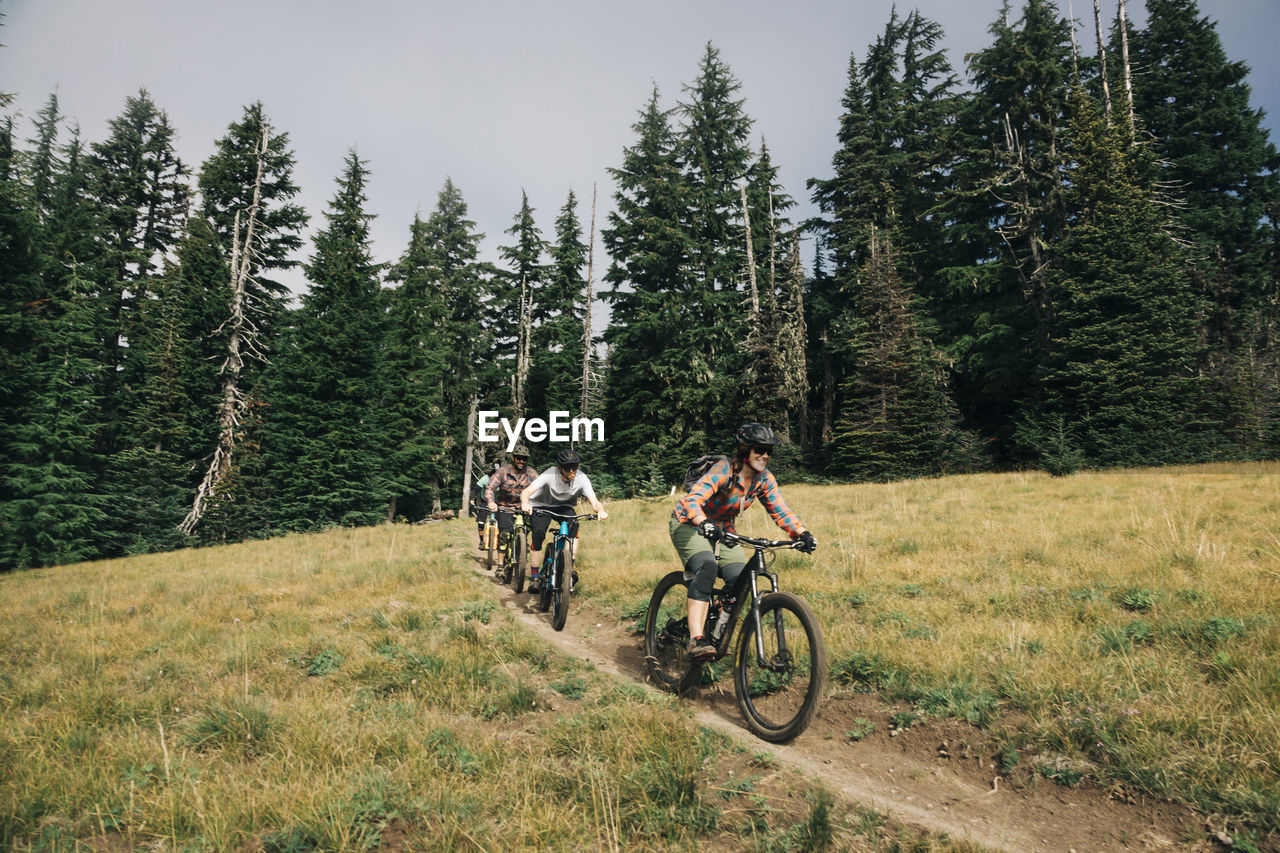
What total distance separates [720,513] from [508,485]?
25.0ft

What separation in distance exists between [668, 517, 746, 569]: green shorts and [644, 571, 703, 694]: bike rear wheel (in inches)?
9.4

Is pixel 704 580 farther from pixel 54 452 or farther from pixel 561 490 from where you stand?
pixel 54 452

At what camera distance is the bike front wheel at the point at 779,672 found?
414 centimetres

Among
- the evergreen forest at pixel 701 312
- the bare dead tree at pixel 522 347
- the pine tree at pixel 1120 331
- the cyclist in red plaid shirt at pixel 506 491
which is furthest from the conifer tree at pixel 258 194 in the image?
the pine tree at pixel 1120 331

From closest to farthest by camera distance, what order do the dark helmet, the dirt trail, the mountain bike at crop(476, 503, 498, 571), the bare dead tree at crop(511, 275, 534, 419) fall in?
the dirt trail → the dark helmet → the mountain bike at crop(476, 503, 498, 571) → the bare dead tree at crop(511, 275, 534, 419)

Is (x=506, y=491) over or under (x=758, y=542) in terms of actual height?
over

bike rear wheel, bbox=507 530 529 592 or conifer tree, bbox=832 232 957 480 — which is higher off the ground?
conifer tree, bbox=832 232 957 480

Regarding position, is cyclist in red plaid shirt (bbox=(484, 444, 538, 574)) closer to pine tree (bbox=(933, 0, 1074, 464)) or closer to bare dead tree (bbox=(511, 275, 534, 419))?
bare dead tree (bbox=(511, 275, 534, 419))

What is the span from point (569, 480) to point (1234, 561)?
28.0ft

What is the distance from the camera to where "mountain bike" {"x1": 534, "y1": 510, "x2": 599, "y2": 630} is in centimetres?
791

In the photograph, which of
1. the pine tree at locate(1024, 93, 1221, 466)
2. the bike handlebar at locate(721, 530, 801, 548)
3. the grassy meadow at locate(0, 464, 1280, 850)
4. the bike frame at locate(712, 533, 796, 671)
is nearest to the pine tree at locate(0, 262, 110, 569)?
the grassy meadow at locate(0, 464, 1280, 850)

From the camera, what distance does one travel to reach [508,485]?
A: 1212cm

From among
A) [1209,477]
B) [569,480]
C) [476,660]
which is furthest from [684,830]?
[1209,477]

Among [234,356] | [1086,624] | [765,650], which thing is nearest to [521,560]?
[765,650]
